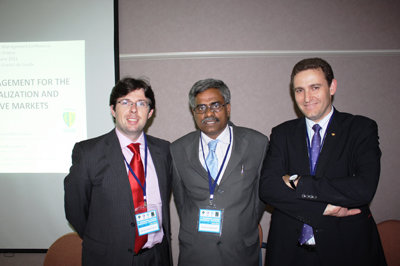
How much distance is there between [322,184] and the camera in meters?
1.37

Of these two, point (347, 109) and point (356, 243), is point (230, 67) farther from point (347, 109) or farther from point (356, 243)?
point (356, 243)

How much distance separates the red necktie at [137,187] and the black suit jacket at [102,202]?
1.5 inches

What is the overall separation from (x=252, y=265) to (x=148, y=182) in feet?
3.66

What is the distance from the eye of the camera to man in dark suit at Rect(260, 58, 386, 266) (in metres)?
1.38

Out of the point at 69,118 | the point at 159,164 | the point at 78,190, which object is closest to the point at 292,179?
the point at 159,164

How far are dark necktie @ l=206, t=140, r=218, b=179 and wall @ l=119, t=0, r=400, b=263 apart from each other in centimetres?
111

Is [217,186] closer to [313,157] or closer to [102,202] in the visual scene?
[313,157]

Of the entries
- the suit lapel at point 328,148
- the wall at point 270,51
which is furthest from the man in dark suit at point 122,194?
the suit lapel at point 328,148

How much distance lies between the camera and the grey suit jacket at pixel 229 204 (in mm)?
1723

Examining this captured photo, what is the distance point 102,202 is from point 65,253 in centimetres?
106

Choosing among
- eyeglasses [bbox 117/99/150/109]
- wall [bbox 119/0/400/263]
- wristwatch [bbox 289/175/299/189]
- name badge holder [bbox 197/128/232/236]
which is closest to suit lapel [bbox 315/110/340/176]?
wristwatch [bbox 289/175/299/189]

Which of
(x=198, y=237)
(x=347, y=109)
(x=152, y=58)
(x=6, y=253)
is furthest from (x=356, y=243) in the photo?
(x=6, y=253)

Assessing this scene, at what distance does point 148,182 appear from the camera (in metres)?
1.88

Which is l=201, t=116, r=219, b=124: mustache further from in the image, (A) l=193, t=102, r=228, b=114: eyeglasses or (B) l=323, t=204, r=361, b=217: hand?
(B) l=323, t=204, r=361, b=217: hand
